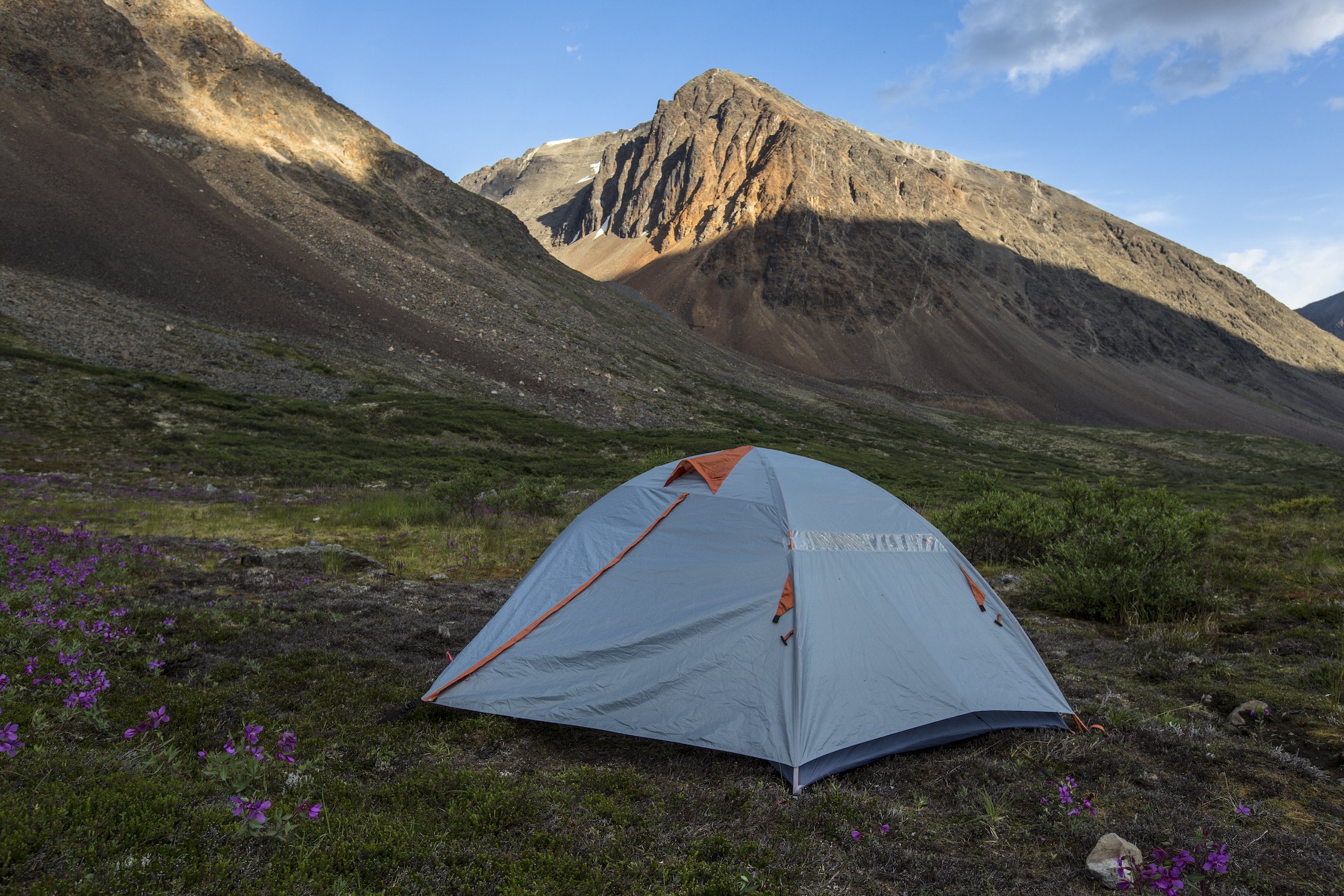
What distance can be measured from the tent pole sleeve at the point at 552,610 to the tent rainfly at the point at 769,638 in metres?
0.01

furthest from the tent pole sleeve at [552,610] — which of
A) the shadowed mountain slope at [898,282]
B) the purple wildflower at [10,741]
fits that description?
the shadowed mountain slope at [898,282]

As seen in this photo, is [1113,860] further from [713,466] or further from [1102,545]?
[1102,545]

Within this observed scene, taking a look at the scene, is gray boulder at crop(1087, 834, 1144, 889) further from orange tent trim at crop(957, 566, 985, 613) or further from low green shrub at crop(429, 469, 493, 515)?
low green shrub at crop(429, 469, 493, 515)

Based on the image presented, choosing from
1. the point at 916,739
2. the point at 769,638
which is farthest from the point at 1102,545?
the point at 769,638

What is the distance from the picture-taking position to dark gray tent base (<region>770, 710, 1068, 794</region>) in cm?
483

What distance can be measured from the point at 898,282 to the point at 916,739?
12417 centimetres

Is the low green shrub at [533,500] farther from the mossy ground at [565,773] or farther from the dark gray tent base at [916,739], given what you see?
the dark gray tent base at [916,739]

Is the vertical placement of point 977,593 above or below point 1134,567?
below

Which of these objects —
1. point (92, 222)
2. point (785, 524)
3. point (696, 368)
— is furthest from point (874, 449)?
point (92, 222)

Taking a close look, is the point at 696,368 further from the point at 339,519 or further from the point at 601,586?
the point at 601,586

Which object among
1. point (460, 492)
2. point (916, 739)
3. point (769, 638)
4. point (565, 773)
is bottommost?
point (460, 492)

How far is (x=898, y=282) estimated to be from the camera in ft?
390

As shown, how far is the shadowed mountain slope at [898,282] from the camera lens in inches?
4350

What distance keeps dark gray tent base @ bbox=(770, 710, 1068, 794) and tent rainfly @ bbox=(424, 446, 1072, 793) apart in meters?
0.01
